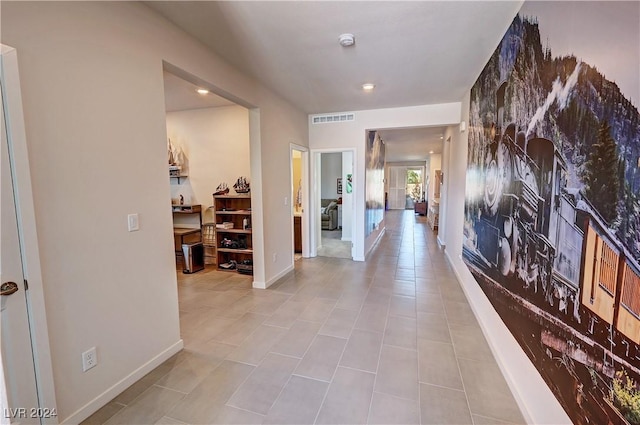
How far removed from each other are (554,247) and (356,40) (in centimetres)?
217

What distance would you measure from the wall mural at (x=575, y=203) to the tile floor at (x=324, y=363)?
1.96 feet

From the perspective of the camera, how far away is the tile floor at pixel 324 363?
1745 mm

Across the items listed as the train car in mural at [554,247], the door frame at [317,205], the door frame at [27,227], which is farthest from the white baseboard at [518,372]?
the door frame at [27,227]

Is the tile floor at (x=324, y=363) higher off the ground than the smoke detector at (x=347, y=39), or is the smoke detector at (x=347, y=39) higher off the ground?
the smoke detector at (x=347, y=39)

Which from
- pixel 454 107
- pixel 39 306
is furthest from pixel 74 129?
pixel 454 107

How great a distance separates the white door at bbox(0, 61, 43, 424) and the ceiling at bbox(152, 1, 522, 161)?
1521 mm

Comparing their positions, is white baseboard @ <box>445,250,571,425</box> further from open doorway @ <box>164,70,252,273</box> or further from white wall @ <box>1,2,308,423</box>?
open doorway @ <box>164,70,252,273</box>

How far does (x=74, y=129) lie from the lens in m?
1.61

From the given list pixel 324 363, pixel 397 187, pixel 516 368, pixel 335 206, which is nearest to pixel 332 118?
pixel 335 206

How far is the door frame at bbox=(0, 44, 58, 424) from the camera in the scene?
133 centimetres

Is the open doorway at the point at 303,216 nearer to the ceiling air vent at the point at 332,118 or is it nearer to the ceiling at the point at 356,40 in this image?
the ceiling air vent at the point at 332,118

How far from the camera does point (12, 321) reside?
4.51ft

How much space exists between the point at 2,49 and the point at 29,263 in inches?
39.9

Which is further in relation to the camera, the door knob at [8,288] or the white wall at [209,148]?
the white wall at [209,148]
